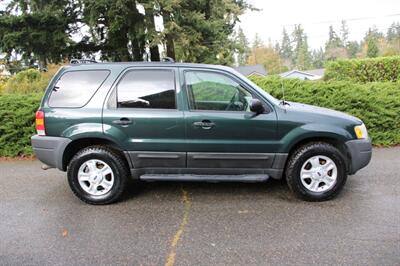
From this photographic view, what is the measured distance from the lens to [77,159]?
5.00m

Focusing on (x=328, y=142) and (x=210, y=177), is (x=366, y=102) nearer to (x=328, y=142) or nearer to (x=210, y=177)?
(x=328, y=142)

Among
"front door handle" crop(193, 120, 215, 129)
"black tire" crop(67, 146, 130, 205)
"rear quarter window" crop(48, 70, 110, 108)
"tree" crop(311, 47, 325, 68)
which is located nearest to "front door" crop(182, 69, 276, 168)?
"front door handle" crop(193, 120, 215, 129)

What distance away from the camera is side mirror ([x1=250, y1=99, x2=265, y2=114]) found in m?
4.80

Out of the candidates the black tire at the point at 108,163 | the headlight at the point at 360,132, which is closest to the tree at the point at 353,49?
the headlight at the point at 360,132

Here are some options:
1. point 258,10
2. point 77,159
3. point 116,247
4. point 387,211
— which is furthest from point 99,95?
point 258,10

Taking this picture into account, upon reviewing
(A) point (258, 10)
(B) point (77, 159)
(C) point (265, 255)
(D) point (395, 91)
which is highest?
(A) point (258, 10)

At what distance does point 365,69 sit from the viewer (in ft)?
42.0

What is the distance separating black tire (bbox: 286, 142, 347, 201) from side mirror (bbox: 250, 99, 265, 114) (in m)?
0.74

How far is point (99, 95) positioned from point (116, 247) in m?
2.06

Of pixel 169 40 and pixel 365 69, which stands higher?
pixel 169 40

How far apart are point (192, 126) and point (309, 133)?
1.50 m

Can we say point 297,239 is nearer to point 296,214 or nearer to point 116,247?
point 296,214

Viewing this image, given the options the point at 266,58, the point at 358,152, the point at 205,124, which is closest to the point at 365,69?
the point at 358,152

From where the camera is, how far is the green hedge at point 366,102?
7879 millimetres
